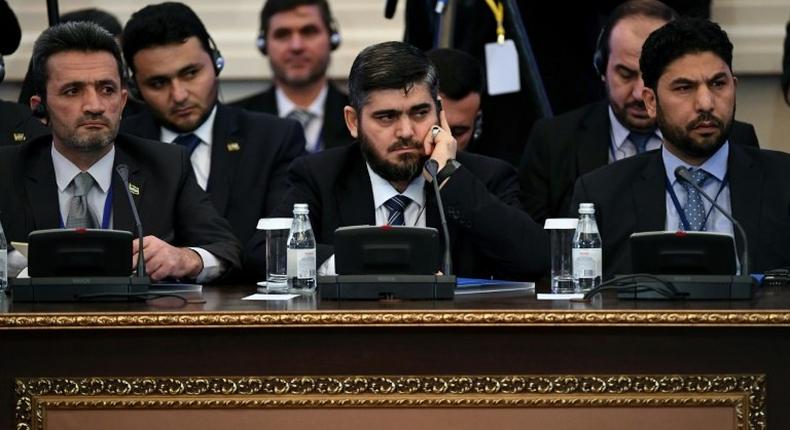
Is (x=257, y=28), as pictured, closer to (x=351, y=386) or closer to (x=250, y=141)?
(x=250, y=141)

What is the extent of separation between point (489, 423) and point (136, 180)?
5.53 ft

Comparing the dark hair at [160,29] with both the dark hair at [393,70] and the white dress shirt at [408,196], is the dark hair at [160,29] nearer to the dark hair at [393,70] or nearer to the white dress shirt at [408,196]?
the dark hair at [393,70]

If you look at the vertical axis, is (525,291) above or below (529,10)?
below

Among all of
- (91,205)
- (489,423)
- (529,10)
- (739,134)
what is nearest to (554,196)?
(739,134)

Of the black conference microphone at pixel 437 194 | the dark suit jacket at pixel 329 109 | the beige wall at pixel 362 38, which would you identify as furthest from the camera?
the beige wall at pixel 362 38

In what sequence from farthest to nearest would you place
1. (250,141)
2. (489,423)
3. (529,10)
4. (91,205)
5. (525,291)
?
1. (529,10)
2. (250,141)
3. (91,205)
4. (525,291)
5. (489,423)

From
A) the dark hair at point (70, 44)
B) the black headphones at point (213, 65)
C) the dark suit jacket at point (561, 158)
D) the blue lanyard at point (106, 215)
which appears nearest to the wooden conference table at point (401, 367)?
the blue lanyard at point (106, 215)

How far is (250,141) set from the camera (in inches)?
220

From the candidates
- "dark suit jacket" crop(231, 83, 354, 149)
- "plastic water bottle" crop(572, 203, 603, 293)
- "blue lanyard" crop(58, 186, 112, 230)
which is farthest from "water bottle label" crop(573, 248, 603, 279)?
"dark suit jacket" crop(231, 83, 354, 149)

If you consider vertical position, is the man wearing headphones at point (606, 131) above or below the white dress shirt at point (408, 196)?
above

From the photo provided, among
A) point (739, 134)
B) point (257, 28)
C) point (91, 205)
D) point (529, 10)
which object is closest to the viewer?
point (91, 205)

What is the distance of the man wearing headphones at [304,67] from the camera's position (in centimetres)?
673

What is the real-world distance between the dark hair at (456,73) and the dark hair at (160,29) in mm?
833

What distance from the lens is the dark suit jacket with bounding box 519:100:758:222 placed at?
530 cm
